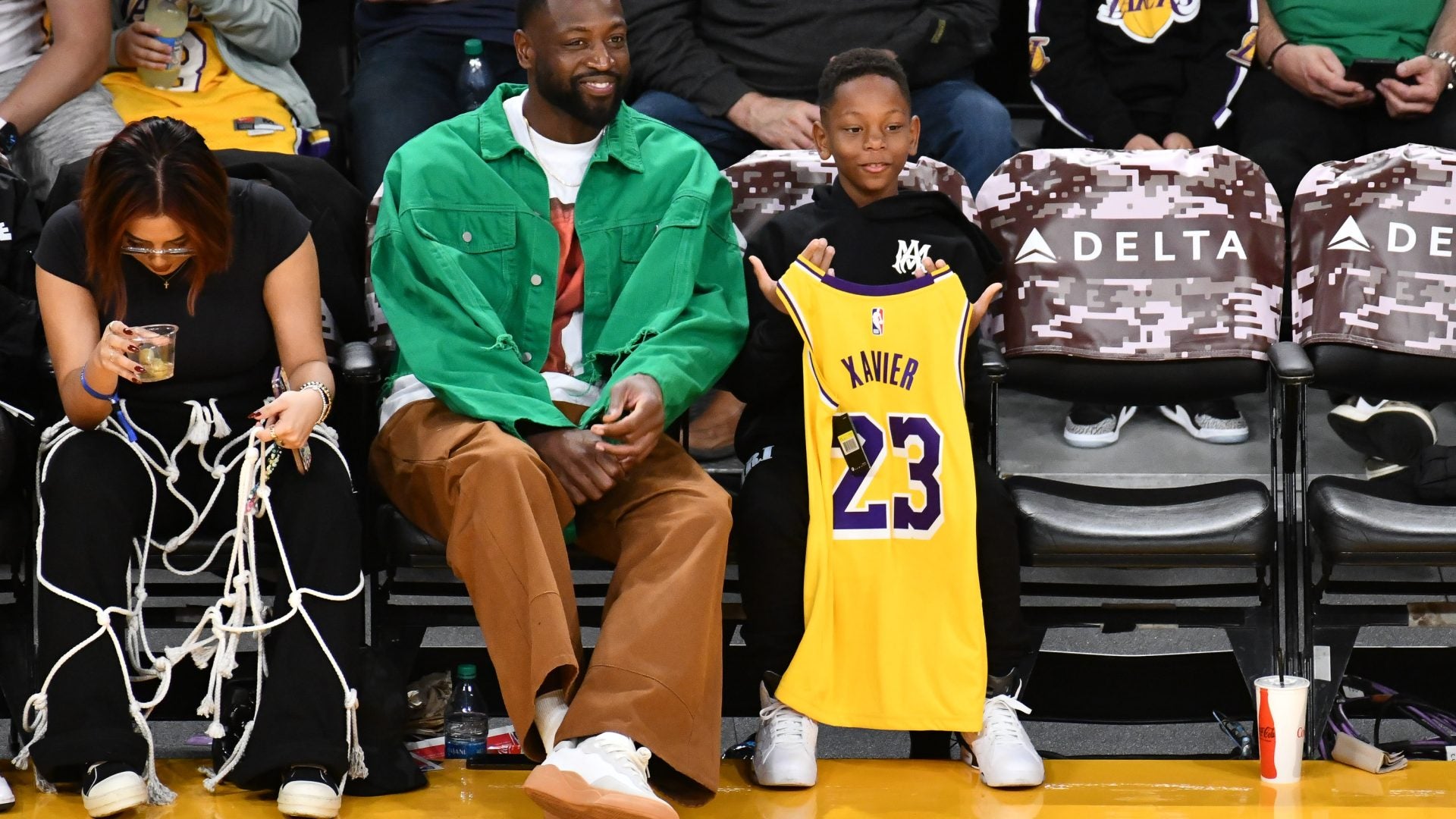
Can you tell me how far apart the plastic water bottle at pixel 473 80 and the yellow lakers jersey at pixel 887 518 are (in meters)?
1.43

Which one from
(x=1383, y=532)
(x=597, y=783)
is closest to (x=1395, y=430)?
(x=1383, y=532)

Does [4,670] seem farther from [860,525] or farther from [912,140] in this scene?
[912,140]

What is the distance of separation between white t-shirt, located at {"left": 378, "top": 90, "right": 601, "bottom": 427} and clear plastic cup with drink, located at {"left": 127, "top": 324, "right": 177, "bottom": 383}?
547mm

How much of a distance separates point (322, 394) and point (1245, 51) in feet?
8.49

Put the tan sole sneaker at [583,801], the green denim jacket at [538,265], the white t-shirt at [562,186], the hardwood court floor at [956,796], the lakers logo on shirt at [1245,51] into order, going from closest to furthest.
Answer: the tan sole sneaker at [583,801], the hardwood court floor at [956,796], the green denim jacket at [538,265], the white t-shirt at [562,186], the lakers logo on shirt at [1245,51]

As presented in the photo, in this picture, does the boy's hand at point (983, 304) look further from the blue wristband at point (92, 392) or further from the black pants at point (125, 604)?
the blue wristband at point (92, 392)

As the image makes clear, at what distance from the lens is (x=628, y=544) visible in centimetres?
326

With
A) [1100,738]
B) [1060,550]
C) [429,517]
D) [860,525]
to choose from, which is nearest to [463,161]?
[429,517]

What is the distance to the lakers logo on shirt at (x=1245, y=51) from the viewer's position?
4547mm

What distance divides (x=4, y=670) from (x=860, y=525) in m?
1.60

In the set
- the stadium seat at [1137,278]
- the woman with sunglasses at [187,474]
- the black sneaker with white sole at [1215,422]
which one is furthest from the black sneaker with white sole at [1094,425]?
the woman with sunglasses at [187,474]

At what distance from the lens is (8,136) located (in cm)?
411

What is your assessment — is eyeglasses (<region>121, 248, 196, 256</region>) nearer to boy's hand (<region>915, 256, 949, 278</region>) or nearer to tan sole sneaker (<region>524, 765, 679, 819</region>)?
tan sole sneaker (<region>524, 765, 679, 819</region>)

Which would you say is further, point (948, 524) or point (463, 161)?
point (463, 161)
